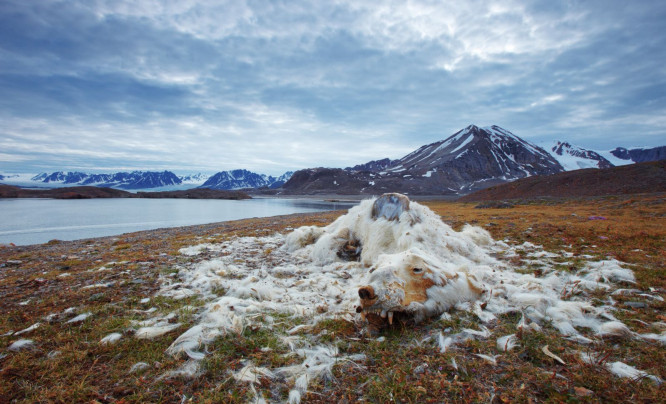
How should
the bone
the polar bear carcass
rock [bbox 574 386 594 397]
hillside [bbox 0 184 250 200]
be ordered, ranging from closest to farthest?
rock [bbox 574 386 594 397] → the polar bear carcass → the bone → hillside [bbox 0 184 250 200]

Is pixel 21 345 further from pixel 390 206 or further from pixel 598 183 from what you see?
pixel 598 183

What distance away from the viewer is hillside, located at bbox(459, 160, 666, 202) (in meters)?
32.2

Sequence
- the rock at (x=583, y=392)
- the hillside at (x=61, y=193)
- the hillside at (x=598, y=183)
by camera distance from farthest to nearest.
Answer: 1. the hillside at (x=61, y=193)
2. the hillside at (x=598, y=183)
3. the rock at (x=583, y=392)

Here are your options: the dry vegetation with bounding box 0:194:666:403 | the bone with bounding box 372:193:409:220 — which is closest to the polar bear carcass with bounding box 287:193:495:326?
the bone with bounding box 372:193:409:220

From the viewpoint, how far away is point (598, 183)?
36688 mm

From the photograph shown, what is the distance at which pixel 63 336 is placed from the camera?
3.61 meters

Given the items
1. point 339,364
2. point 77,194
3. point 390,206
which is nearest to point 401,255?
point 339,364

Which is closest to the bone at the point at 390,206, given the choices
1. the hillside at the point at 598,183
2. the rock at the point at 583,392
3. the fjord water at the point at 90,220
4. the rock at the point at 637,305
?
the rock at the point at 637,305

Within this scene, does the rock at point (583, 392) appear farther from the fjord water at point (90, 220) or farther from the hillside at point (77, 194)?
the hillside at point (77, 194)

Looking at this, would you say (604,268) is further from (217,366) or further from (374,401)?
(217,366)

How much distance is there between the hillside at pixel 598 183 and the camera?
106ft

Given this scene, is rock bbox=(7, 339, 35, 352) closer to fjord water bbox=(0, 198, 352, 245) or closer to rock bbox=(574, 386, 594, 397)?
rock bbox=(574, 386, 594, 397)

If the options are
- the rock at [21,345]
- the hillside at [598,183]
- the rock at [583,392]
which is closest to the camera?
the rock at [583,392]

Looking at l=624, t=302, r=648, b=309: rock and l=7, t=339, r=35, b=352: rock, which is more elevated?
l=624, t=302, r=648, b=309: rock
